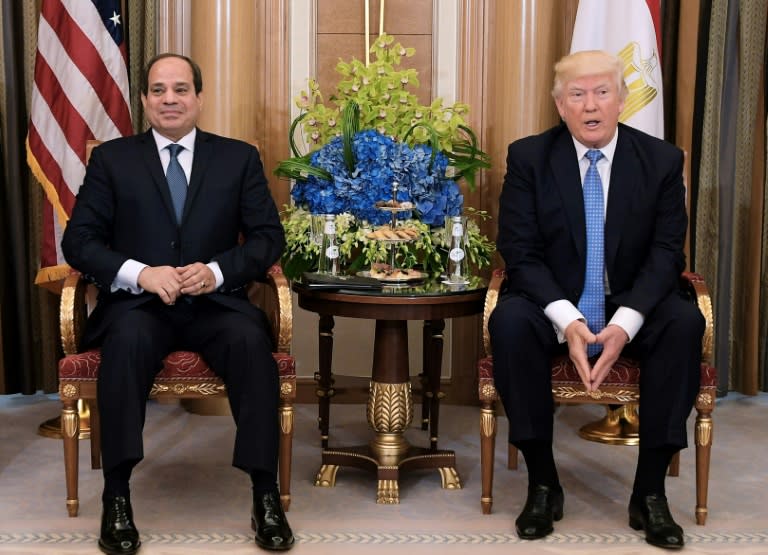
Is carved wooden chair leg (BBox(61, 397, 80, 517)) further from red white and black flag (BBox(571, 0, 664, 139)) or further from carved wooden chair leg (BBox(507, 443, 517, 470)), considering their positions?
red white and black flag (BBox(571, 0, 664, 139))

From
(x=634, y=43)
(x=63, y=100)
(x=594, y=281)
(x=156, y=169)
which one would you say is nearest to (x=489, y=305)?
(x=594, y=281)

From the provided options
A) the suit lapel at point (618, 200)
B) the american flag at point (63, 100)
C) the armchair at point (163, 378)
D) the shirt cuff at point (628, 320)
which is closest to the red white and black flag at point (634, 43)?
the suit lapel at point (618, 200)

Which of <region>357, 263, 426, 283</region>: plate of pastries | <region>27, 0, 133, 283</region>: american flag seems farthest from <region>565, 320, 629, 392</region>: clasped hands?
<region>27, 0, 133, 283</region>: american flag

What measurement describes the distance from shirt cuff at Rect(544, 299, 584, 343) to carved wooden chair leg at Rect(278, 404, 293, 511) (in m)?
0.89

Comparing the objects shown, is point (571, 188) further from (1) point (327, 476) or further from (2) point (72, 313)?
(2) point (72, 313)

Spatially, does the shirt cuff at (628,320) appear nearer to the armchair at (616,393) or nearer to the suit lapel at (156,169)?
the armchair at (616,393)

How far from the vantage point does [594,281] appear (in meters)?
3.56

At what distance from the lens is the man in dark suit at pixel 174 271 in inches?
127

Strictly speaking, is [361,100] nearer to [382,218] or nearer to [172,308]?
[382,218]

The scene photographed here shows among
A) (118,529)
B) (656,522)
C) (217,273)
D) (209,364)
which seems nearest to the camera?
(118,529)

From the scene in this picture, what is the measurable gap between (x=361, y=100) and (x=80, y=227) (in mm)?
1185

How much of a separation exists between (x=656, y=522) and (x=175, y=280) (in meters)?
1.69

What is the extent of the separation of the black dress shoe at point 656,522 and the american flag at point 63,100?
8.33 ft

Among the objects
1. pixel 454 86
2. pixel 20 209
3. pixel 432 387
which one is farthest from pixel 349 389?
pixel 20 209
